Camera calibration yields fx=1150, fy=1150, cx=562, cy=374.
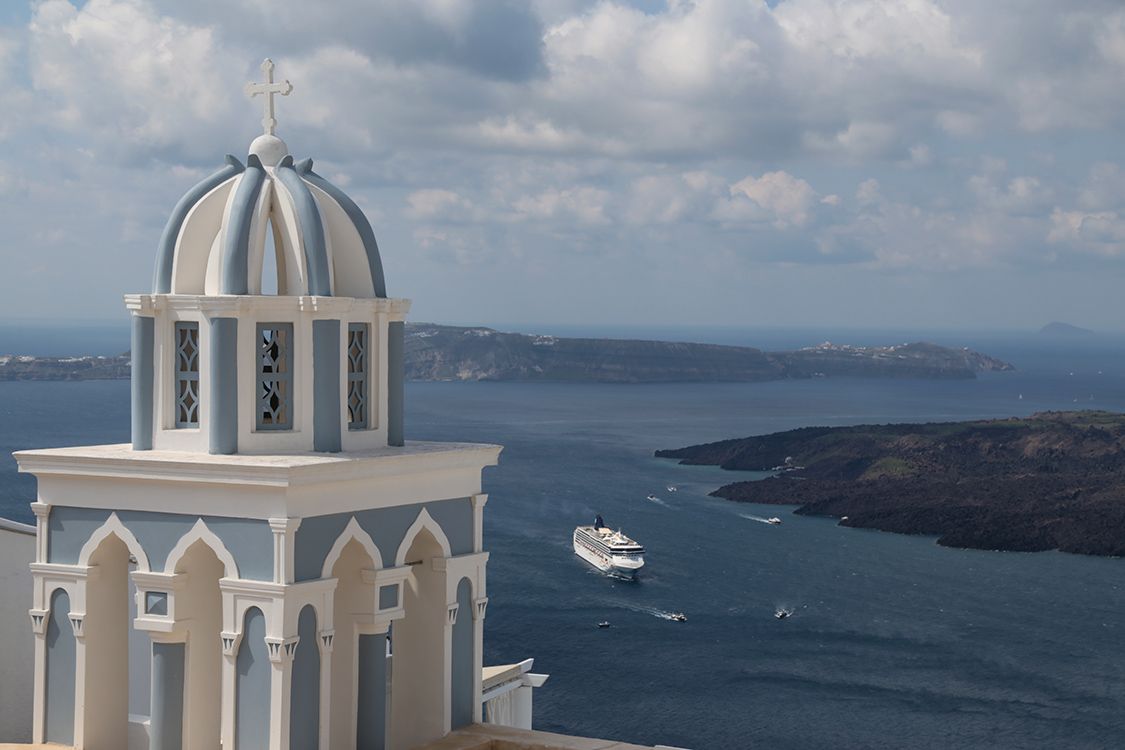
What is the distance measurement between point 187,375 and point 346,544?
1.53 m

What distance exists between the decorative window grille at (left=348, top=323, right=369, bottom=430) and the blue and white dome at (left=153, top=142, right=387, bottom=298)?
27 cm

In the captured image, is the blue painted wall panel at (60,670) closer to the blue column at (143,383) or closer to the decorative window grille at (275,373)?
the blue column at (143,383)

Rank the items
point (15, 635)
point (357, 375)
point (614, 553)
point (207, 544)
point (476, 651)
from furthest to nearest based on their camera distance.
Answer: point (614, 553)
point (15, 635)
point (476, 651)
point (357, 375)
point (207, 544)

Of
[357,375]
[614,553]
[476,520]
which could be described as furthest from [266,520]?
[614,553]

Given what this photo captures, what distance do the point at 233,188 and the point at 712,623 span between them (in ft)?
197

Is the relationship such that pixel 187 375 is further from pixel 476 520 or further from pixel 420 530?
pixel 476 520

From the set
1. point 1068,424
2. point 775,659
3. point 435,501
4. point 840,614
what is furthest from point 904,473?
point 435,501

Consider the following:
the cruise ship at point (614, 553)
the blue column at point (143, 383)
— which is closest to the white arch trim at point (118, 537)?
the blue column at point (143, 383)

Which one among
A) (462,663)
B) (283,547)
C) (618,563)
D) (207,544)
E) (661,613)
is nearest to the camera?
Result: (283,547)

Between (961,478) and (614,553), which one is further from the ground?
(961,478)

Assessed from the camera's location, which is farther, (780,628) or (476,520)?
(780,628)

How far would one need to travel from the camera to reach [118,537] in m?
7.29

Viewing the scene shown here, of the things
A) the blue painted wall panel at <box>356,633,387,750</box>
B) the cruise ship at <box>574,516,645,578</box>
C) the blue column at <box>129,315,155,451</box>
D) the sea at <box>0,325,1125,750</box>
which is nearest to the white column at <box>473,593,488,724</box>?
the blue painted wall panel at <box>356,633,387,750</box>

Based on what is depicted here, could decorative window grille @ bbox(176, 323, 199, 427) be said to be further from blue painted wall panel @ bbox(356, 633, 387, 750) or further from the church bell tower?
blue painted wall panel @ bbox(356, 633, 387, 750)
